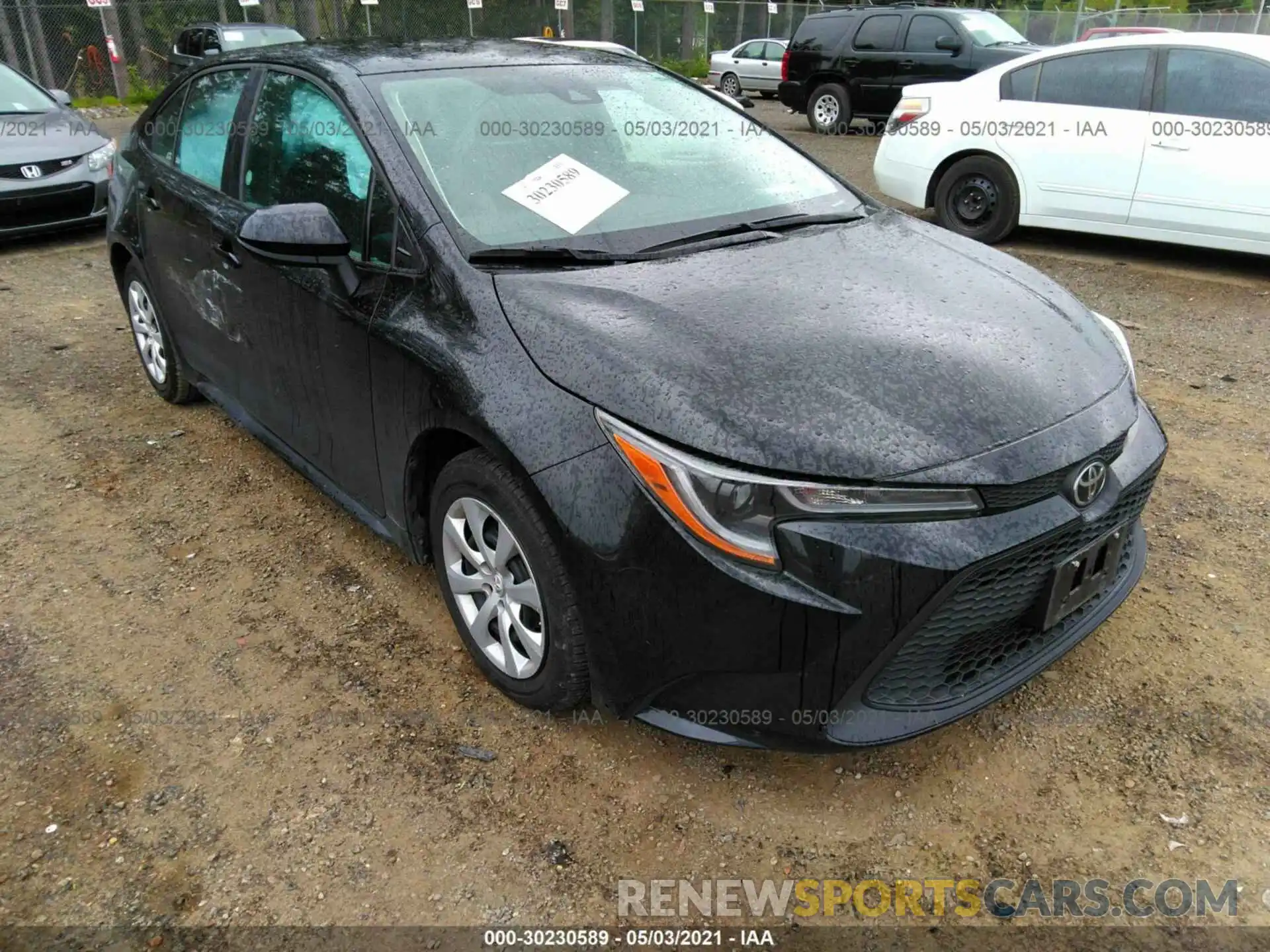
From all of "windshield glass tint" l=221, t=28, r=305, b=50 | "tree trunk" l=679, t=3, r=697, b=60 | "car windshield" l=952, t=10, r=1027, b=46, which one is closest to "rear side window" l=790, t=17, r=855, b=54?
"car windshield" l=952, t=10, r=1027, b=46

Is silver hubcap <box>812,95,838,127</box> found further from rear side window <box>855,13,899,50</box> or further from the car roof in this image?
the car roof

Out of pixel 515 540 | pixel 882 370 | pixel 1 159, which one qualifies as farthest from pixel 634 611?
pixel 1 159

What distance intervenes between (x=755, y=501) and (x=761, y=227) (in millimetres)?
1225

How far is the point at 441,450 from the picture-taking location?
2498mm

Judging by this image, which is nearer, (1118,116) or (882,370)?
(882,370)

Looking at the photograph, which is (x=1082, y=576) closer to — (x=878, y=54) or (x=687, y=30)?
(x=878, y=54)

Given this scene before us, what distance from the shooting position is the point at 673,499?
1.89 m

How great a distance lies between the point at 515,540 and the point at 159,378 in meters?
3.02

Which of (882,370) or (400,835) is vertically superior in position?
(882,370)

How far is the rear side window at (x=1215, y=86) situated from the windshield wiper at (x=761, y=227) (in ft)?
14.2

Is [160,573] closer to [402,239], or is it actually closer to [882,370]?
[402,239]

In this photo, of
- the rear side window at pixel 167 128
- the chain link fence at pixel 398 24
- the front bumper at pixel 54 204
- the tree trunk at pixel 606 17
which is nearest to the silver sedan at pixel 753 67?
the tree trunk at pixel 606 17

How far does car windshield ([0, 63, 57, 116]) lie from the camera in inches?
306

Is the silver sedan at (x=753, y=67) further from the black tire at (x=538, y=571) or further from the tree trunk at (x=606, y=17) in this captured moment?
the black tire at (x=538, y=571)
